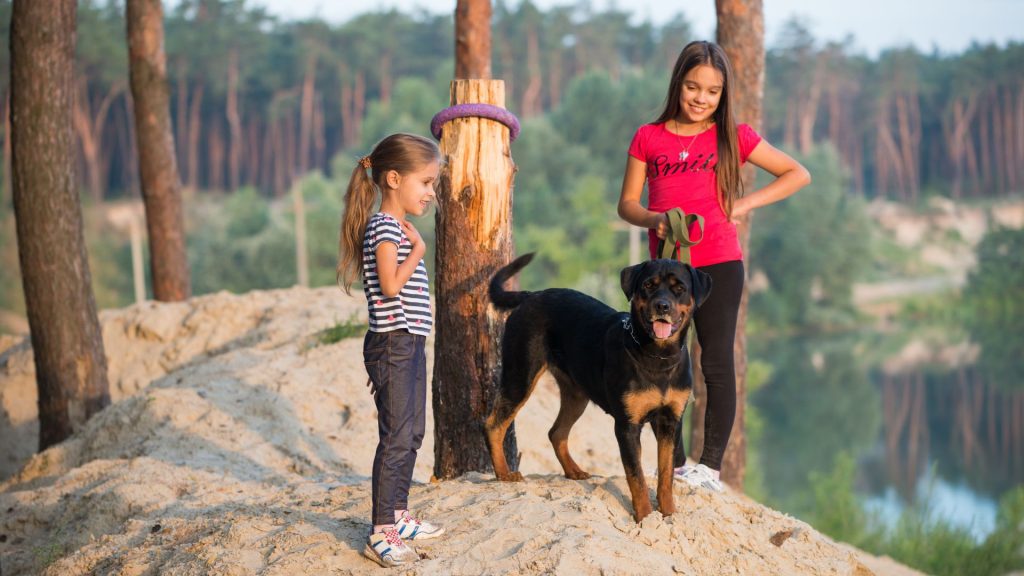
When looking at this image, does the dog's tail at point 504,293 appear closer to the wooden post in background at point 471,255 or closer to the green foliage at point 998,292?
the wooden post in background at point 471,255

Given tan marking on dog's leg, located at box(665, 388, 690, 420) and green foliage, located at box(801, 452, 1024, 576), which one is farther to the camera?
green foliage, located at box(801, 452, 1024, 576)

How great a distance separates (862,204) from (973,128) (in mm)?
17503

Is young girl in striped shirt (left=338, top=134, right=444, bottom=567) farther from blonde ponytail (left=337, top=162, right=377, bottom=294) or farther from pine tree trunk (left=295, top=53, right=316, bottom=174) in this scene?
pine tree trunk (left=295, top=53, right=316, bottom=174)

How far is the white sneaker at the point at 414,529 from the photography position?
192 inches

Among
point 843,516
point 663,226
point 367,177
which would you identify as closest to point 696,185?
point 663,226

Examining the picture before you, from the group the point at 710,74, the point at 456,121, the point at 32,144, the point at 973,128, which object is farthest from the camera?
the point at 973,128

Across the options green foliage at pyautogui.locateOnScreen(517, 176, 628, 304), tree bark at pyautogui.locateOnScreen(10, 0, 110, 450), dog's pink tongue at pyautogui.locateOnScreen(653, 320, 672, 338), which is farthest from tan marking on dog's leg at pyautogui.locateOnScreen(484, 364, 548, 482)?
green foliage at pyautogui.locateOnScreen(517, 176, 628, 304)

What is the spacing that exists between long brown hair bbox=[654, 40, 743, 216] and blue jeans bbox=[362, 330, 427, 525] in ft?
6.04

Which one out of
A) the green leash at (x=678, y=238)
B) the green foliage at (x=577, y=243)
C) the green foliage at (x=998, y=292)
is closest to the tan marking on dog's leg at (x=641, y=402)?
the green leash at (x=678, y=238)

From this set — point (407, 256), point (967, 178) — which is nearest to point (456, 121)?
point (407, 256)

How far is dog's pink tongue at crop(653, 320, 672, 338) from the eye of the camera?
4.66m

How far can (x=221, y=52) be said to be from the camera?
5400 centimetres

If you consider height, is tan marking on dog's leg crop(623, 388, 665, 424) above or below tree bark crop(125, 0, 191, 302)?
below

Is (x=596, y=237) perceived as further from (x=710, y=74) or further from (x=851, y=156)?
(x=710, y=74)
